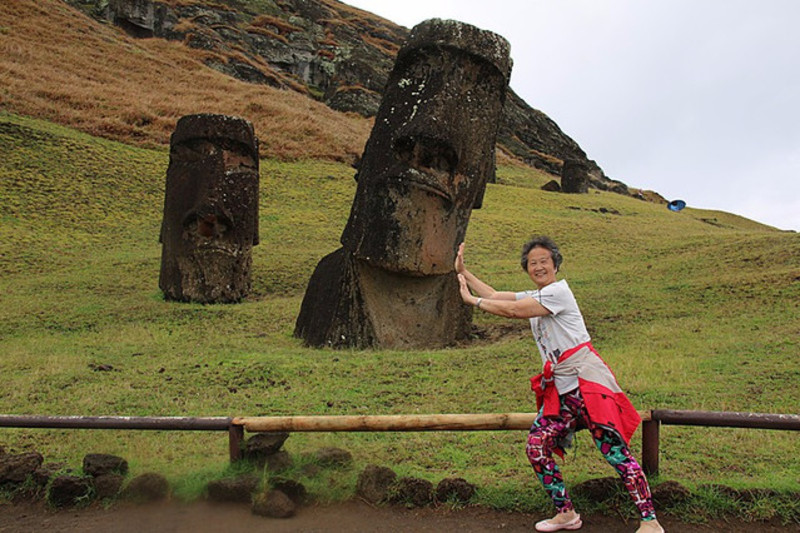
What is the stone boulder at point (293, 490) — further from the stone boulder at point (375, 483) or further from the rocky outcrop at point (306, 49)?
the rocky outcrop at point (306, 49)

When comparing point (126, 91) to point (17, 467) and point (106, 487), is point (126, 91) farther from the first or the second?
point (106, 487)

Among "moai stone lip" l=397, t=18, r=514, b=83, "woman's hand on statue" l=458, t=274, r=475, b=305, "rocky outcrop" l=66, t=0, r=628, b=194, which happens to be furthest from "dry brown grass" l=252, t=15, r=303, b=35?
"woman's hand on statue" l=458, t=274, r=475, b=305

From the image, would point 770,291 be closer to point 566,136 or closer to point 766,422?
point 766,422

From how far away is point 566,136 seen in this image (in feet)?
195

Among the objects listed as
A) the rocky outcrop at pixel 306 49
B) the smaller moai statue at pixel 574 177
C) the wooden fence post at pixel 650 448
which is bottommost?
the wooden fence post at pixel 650 448

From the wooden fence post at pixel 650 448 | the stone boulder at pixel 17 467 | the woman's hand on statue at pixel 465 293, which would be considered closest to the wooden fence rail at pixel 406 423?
the wooden fence post at pixel 650 448

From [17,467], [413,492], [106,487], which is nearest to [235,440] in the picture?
[106,487]

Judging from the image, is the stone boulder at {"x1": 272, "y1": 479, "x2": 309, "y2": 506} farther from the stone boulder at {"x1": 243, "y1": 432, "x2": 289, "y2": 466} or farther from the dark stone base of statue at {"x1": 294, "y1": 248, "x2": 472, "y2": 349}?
the dark stone base of statue at {"x1": 294, "y1": 248, "x2": 472, "y2": 349}

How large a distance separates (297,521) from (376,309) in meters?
5.06

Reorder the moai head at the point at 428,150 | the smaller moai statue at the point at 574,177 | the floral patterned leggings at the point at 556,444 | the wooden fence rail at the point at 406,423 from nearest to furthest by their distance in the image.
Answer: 1. the floral patterned leggings at the point at 556,444
2. the wooden fence rail at the point at 406,423
3. the moai head at the point at 428,150
4. the smaller moai statue at the point at 574,177

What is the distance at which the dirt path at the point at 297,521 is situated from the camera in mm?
3613

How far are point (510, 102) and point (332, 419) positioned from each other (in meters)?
57.2

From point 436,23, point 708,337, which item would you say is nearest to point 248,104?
point 436,23

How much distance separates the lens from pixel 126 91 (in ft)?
92.4
